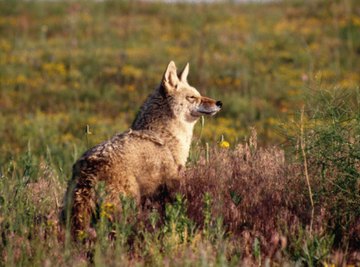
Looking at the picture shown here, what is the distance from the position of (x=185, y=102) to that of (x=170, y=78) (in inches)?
11.2

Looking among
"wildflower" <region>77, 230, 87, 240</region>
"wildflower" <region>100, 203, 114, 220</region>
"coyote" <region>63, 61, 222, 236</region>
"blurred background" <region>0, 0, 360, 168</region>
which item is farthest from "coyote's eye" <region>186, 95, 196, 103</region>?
"blurred background" <region>0, 0, 360, 168</region>

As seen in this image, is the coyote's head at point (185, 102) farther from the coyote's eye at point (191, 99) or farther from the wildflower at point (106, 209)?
the wildflower at point (106, 209)

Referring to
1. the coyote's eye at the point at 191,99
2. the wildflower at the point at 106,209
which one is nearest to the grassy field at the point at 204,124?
the wildflower at the point at 106,209

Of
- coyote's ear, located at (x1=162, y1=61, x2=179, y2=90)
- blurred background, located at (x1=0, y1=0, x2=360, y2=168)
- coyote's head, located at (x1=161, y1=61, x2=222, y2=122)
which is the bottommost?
blurred background, located at (x1=0, y1=0, x2=360, y2=168)

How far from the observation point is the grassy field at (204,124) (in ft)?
16.9

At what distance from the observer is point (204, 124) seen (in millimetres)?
13383

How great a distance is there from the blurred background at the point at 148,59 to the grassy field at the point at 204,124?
0.06 meters

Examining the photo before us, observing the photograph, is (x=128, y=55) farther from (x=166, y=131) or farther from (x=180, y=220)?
(x=180, y=220)

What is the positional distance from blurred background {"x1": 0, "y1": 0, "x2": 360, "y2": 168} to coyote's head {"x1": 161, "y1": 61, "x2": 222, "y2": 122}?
3.95m

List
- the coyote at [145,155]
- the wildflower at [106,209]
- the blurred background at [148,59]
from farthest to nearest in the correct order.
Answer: the blurred background at [148,59]
the coyote at [145,155]
the wildflower at [106,209]

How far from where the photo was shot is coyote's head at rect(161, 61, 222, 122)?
6926 millimetres

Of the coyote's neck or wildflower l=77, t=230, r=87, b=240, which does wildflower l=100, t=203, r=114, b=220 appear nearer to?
wildflower l=77, t=230, r=87, b=240

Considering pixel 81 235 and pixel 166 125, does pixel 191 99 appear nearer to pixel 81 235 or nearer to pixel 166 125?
pixel 166 125

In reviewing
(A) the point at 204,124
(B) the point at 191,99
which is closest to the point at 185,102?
(B) the point at 191,99
